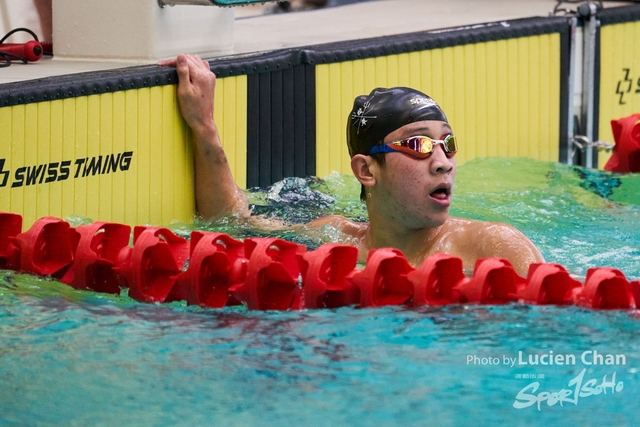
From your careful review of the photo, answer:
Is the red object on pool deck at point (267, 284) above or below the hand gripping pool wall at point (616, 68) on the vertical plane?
below

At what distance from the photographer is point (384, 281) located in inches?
125

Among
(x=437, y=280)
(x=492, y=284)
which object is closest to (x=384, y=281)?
(x=437, y=280)

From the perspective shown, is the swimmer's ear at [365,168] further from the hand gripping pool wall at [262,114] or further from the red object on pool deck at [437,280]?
the hand gripping pool wall at [262,114]

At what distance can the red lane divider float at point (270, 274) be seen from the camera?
3.05 metres

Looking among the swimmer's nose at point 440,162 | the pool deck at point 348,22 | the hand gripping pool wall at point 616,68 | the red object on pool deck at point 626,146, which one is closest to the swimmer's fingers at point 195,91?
the pool deck at point 348,22

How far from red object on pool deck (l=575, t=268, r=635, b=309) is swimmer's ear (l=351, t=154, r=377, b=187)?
926mm

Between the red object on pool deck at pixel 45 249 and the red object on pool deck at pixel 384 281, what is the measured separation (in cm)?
102

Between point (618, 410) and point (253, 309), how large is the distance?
114 centimetres

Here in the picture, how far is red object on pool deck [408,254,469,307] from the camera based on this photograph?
3078mm

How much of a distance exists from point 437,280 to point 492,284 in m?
0.15

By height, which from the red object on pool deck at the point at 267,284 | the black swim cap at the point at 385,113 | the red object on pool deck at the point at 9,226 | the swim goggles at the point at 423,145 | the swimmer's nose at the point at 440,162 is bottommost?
the red object on pool deck at the point at 267,284

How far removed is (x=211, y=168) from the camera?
181 inches

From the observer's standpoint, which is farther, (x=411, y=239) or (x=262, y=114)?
(x=262, y=114)

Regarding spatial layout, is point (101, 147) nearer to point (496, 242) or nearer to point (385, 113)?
point (385, 113)
